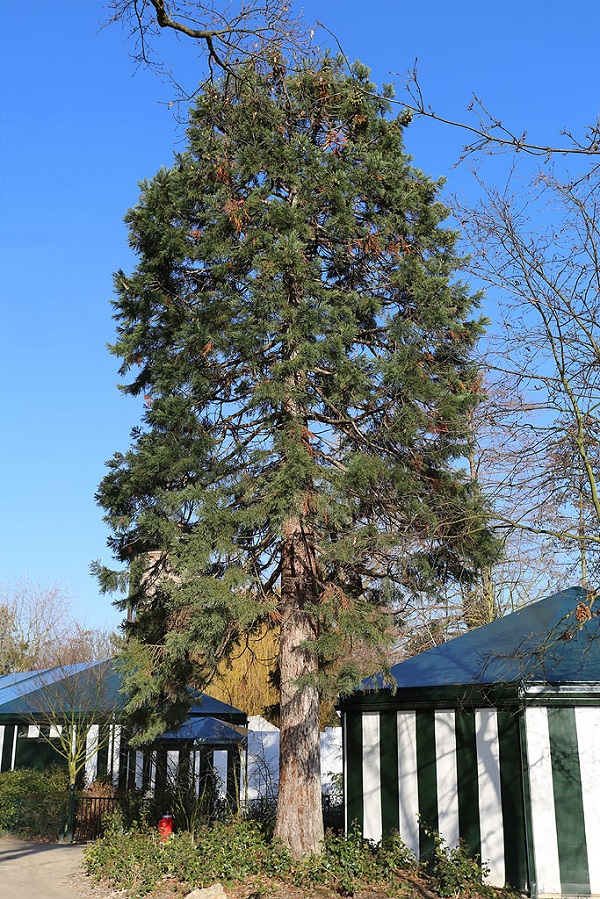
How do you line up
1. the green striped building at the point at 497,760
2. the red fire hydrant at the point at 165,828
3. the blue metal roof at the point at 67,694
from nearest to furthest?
the green striped building at the point at 497,760, the red fire hydrant at the point at 165,828, the blue metal roof at the point at 67,694

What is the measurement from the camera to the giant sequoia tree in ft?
34.9

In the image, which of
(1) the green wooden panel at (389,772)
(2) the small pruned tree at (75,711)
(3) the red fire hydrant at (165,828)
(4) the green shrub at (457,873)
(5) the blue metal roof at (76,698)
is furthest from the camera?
(5) the blue metal roof at (76,698)

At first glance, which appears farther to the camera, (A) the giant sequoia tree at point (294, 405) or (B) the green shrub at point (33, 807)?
(B) the green shrub at point (33, 807)

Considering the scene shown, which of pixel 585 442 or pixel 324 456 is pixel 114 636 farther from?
pixel 585 442

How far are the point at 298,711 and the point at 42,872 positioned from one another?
5.04m

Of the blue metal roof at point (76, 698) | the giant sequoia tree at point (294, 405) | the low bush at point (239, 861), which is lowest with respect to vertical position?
the low bush at point (239, 861)

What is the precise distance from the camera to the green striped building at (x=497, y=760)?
31.6 ft

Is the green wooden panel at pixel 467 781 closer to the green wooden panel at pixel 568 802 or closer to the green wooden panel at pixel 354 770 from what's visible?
the green wooden panel at pixel 568 802

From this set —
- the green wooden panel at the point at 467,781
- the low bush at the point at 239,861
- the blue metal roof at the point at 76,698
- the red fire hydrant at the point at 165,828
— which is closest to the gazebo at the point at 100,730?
the blue metal roof at the point at 76,698

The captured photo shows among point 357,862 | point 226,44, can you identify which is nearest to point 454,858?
point 357,862

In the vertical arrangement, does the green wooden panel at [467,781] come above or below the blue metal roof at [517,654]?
below

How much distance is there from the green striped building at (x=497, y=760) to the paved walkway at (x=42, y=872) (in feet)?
13.4

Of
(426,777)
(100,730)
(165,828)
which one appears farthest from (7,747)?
(426,777)

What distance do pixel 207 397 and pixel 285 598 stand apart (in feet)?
11.0
